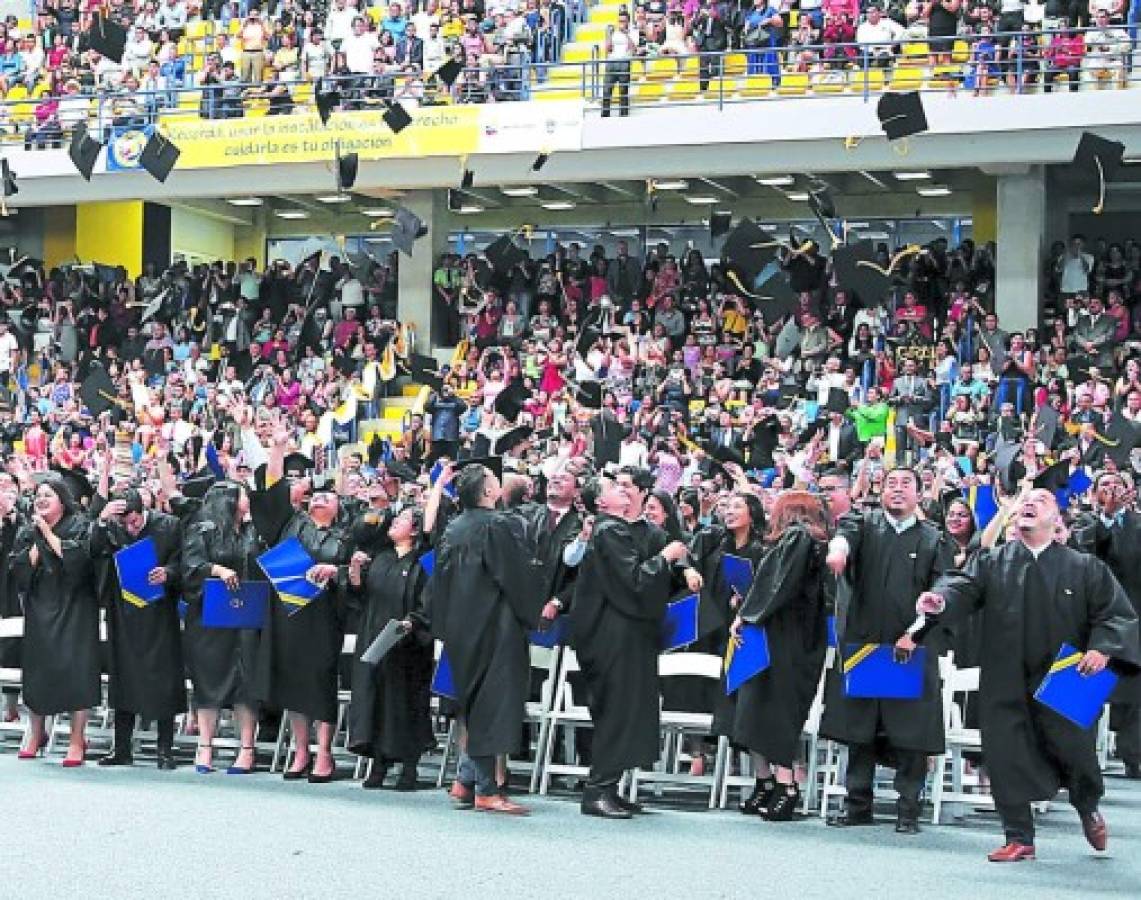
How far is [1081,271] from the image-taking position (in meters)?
24.4

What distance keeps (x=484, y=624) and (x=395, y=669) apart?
3.89 ft

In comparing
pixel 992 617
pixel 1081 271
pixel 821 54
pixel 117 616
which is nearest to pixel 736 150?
pixel 821 54

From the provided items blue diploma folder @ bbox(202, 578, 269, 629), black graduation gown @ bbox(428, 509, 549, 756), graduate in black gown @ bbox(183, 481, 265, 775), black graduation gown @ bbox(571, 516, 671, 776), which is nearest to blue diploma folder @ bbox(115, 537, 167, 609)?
graduate in black gown @ bbox(183, 481, 265, 775)

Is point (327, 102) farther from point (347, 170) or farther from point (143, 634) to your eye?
point (143, 634)

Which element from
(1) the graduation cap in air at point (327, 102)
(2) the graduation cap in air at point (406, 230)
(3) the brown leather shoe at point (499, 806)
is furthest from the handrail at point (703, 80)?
(3) the brown leather shoe at point (499, 806)

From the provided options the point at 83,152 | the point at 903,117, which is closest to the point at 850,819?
the point at 903,117

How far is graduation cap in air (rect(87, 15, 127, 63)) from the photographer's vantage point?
92.7 ft

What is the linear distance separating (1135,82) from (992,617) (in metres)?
14.6

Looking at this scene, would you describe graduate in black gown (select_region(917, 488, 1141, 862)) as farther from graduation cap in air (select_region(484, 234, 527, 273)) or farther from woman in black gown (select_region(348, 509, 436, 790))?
graduation cap in air (select_region(484, 234, 527, 273))

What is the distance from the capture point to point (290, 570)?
12.3 meters

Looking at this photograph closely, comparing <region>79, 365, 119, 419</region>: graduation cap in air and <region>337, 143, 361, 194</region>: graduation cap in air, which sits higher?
<region>337, 143, 361, 194</region>: graduation cap in air

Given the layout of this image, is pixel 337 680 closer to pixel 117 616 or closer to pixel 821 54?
pixel 117 616

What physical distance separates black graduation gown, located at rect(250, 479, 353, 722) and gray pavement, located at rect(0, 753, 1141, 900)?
2.19 ft

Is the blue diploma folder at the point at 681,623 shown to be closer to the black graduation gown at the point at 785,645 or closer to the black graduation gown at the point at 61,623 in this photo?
the black graduation gown at the point at 785,645
